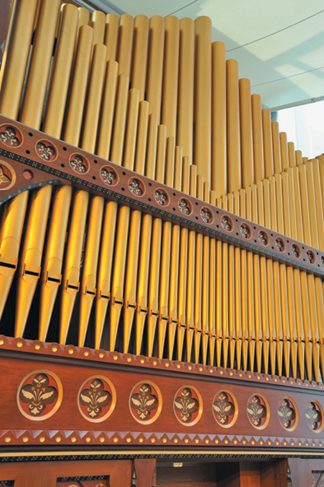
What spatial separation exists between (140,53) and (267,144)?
150 centimetres

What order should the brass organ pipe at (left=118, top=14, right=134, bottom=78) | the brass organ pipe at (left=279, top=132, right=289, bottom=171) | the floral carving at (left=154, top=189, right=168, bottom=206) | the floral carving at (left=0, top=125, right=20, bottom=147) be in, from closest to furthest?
the floral carving at (left=0, top=125, right=20, bottom=147)
the floral carving at (left=154, top=189, right=168, bottom=206)
the brass organ pipe at (left=118, top=14, right=134, bottom=78)
the brass organ pipe at (left=279, top=132, right=289, bottom=171)

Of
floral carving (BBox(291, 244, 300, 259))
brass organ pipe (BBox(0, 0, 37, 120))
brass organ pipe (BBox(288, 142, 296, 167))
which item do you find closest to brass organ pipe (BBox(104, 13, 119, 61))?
brass organ pipe (BBox(0, 0, 37, 120))

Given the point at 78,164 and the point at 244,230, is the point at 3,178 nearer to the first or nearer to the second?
the point at 78,164

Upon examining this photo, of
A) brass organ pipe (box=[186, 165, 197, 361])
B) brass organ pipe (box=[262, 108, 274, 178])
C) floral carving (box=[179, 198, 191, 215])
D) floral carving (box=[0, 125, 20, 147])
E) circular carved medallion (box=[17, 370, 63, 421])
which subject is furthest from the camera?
brass organ pipe (box=[262, 108, 274, 178])

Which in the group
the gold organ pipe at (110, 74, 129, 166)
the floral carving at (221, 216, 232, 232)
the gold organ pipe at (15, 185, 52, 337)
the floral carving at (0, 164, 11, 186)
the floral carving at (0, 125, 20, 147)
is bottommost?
the gold organ pipe at (15, 185, 52, 337)

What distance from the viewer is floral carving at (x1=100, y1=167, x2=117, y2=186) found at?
2811mm

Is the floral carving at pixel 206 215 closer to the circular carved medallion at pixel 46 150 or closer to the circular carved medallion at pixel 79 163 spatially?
the circular carved medallion at pixel 79 163

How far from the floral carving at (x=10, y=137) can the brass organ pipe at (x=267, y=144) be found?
2455 mm

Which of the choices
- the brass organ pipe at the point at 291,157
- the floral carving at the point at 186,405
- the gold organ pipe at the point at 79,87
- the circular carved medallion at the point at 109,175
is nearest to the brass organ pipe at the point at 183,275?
the floral carving at the point at 186,405

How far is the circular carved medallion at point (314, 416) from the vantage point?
345 centimetres

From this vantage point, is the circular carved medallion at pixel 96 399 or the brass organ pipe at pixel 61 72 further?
the brass organ pipe at pixel 61 72

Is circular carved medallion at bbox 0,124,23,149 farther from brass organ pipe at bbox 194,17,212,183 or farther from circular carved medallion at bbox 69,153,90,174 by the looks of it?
brass organ pipe at bbox 194,17,212,183

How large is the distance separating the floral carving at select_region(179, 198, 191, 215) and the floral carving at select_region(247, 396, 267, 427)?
1352mm

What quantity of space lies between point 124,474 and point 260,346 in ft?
4.52
